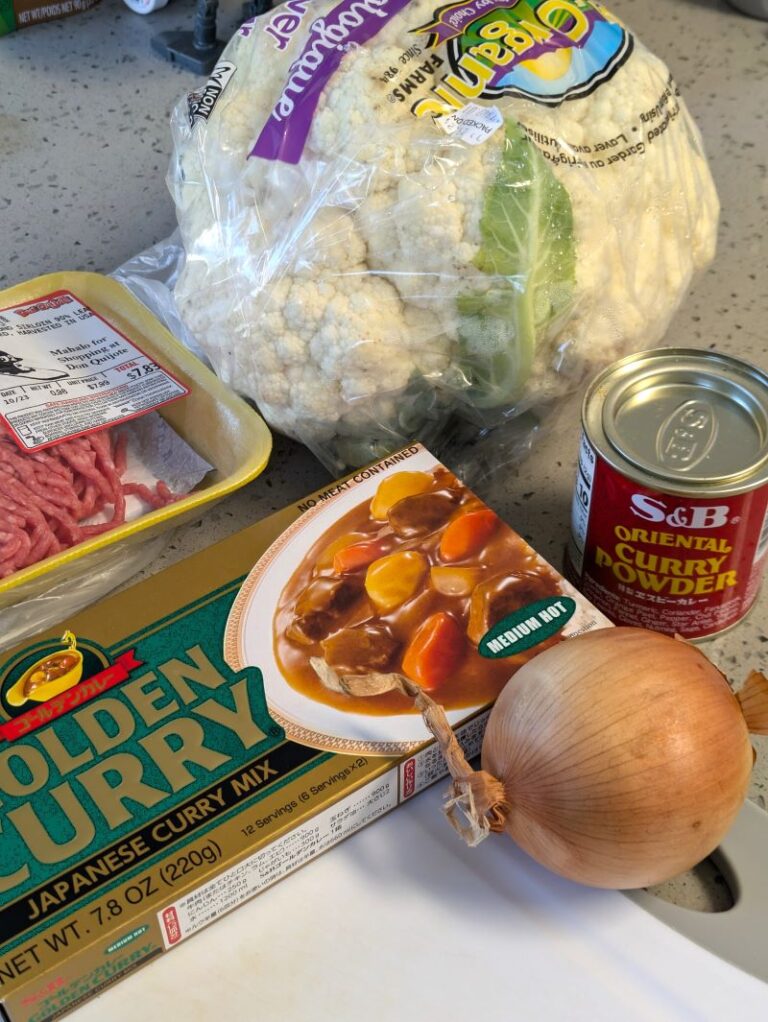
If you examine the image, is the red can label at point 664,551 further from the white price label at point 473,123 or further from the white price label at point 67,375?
the white price label at point 67,375

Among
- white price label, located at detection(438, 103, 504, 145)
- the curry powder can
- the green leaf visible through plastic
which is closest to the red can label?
the curry powder can

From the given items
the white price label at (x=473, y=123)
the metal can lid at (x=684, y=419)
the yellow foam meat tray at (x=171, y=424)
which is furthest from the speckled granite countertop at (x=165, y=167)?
the white price label at (x=473, y=123)

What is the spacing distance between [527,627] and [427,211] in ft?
0.97

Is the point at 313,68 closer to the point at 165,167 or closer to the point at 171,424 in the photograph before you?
the point at 171,424

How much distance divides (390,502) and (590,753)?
263mm

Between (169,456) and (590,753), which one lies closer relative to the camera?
(590,753)

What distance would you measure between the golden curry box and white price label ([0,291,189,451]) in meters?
0.17

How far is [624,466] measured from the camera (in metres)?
0.67

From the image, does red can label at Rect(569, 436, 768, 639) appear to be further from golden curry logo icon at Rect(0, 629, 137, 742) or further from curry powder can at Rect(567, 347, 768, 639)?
golden curry logo icon at Rect(0, 629, 137, 742)

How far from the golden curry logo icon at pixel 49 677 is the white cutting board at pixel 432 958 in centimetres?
17

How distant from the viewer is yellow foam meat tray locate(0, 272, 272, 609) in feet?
2.43

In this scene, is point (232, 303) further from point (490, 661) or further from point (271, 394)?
point (490, 661)

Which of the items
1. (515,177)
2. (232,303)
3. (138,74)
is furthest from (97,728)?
(138,74)

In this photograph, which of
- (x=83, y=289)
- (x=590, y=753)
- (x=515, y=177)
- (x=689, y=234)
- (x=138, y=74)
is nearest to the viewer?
(x=590, y=753)
